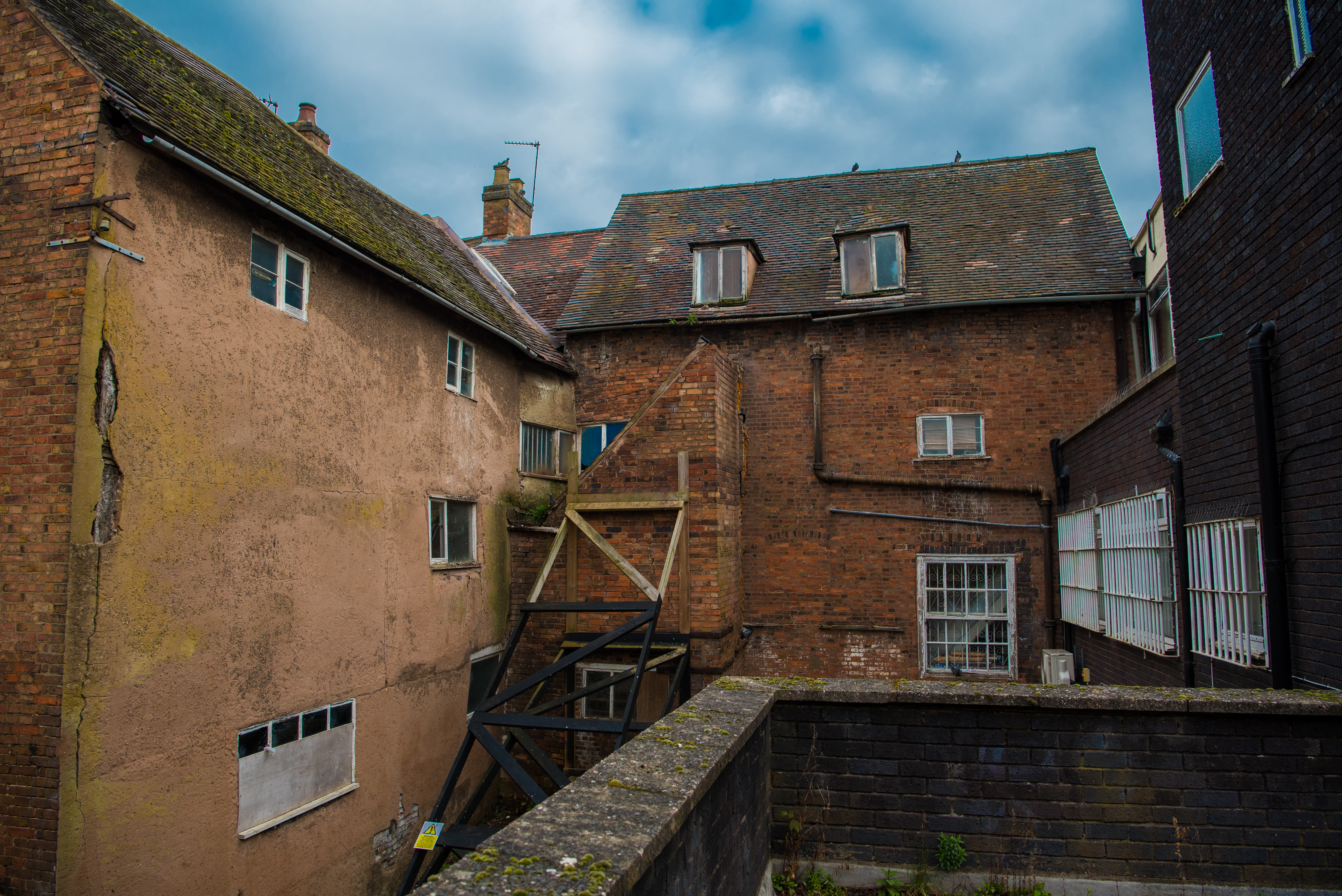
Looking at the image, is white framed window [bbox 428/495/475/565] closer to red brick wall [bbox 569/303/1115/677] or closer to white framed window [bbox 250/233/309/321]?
white framed window [bbox 250/233/309/321]

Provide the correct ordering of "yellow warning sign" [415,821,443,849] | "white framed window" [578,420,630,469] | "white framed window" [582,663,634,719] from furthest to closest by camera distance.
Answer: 1. "white framed window" [578,420,630,469]
2. "white framed window" [582,663,634,719]
3. "yellow warning sign" [415,821,443,849]

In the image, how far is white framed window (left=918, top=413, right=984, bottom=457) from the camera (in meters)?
11.5

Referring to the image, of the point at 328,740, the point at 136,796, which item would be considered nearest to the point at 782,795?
the point at 136,796

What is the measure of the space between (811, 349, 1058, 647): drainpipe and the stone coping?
22.9 ft

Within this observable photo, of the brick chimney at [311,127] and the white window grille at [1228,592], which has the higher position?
the brick chimney at [311,127]

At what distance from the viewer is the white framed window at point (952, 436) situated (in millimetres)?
11492

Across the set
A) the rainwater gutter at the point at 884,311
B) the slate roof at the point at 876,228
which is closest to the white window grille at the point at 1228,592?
the rainwater gutter at the point at 884,311

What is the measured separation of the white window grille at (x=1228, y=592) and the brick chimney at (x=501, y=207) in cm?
1505

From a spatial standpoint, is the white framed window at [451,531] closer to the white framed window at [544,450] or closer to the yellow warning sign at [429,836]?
the white framed window at [544,450]

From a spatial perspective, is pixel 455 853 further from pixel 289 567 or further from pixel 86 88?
pixel 86 88

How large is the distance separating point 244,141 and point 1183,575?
1013cm

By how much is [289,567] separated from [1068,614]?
961cm

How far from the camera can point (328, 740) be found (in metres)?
7.76

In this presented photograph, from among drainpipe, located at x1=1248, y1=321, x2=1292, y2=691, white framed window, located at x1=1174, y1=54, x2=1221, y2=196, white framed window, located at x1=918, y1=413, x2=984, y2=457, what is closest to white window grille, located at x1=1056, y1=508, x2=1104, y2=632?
white framed window, located at x1=918, y1=413, x2=984, y2=457
